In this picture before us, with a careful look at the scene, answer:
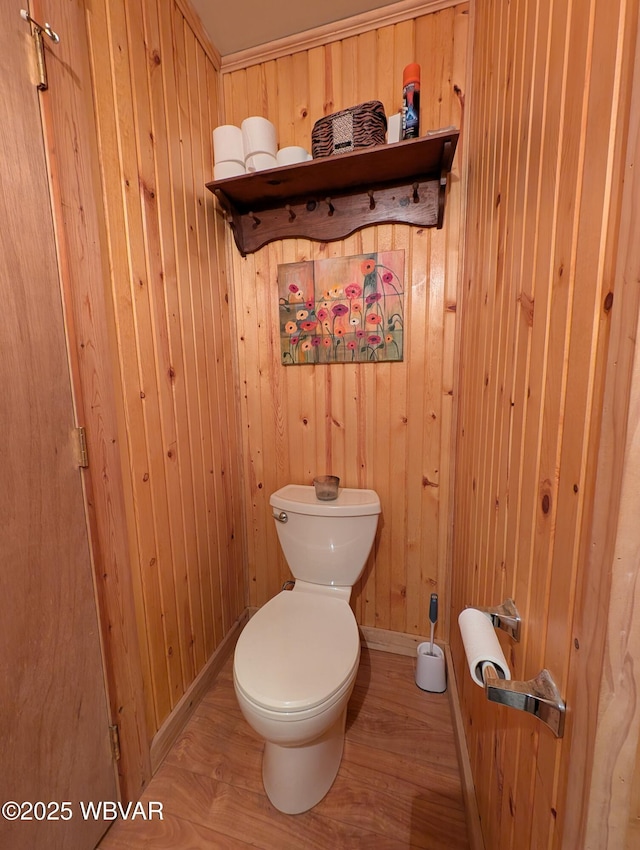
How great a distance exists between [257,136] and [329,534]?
1555 millimetres

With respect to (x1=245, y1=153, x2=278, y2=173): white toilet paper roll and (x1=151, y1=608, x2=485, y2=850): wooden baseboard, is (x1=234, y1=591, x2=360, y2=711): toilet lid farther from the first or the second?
(x1=245, y1=153, x2=278, y2=173): white toilet paper roll

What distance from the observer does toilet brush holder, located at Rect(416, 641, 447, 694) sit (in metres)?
1.44

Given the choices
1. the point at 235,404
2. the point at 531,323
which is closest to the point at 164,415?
the point at 235,404

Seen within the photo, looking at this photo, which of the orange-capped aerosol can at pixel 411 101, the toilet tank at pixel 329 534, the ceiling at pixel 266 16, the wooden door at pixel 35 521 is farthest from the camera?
the toilet tank at pixel 329 534

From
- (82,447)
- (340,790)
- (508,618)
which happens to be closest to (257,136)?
(82,447)

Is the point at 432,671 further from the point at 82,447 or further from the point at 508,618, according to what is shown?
the point at 82,447

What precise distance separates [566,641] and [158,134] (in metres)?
1.67

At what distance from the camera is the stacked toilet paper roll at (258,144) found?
131 cm

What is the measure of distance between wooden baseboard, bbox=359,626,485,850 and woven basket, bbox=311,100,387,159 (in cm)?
202

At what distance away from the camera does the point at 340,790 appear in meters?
1.11

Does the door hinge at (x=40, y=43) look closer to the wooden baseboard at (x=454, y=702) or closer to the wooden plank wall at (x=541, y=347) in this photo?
the wooden plank wall at (x=541, y=347)

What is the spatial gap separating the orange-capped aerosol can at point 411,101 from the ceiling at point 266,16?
405 millimetres
